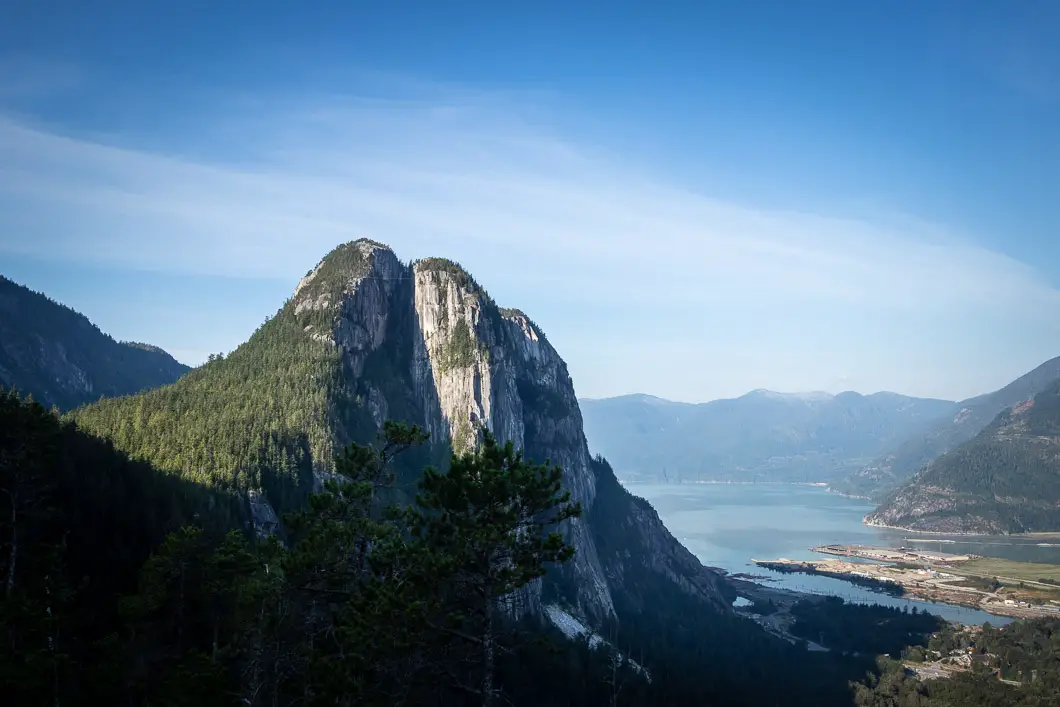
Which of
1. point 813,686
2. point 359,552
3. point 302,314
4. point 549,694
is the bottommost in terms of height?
point 813,686

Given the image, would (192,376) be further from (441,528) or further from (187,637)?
(441,528)

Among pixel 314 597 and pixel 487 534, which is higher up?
pixel 487 534

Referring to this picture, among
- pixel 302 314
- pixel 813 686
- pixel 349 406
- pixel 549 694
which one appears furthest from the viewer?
pixel 302 314

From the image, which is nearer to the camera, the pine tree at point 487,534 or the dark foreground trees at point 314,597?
the pine tree at point 487,534

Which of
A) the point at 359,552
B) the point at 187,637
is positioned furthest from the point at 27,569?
the point at 359,552

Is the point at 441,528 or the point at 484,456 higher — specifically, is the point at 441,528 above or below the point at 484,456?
below

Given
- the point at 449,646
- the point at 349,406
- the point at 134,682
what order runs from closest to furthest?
the point at 449,646 → the point at 134,682 → the point at 349,406

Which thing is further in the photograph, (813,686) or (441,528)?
(813,686)

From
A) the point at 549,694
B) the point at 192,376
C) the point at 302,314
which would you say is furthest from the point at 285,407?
the point at 549,694

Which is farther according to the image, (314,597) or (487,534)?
(314,597)

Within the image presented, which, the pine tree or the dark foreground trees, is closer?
the pine tree
